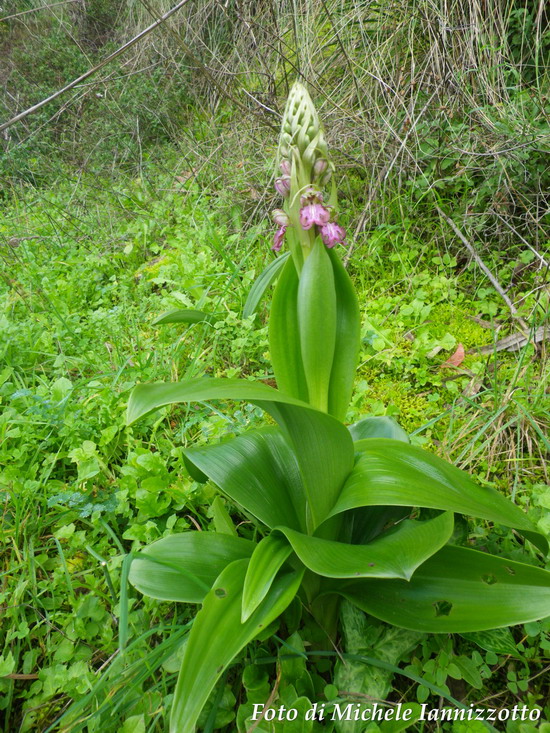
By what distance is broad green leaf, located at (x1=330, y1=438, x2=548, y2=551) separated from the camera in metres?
0.84

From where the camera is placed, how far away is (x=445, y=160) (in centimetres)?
257

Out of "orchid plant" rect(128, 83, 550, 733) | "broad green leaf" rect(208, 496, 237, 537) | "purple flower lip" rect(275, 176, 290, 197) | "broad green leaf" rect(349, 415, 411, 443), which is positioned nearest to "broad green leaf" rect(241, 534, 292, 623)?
"orchid plant" rect(128, 83, 550, 733)

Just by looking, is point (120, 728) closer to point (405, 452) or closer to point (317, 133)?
point (405, 452)

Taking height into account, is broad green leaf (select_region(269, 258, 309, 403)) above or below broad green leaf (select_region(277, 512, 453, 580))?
above

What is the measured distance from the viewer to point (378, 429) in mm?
1319

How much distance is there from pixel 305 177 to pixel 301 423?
53 cm

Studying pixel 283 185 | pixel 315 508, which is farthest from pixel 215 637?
pixel 283 185

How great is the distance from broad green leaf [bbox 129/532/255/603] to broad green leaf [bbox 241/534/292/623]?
208mm

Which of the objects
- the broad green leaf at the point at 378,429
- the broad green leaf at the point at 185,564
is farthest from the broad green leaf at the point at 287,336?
the broad green leaf at the point at 185,564

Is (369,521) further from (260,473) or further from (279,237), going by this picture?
(279,237)

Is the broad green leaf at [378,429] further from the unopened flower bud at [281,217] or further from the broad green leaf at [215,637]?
the unopened flower bud at [281,217]

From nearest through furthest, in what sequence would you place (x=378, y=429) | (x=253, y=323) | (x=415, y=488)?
(x=415, y=488)
(x=378, y=429)
(x=253, y=323)

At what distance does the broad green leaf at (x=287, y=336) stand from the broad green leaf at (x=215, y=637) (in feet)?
1.44

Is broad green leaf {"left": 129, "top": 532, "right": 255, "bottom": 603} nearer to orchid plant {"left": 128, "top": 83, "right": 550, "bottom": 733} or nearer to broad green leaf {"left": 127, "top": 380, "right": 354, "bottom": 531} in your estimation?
orchid plant {"left": 128, "top": 83, "right": 550, "bottom": 733}
